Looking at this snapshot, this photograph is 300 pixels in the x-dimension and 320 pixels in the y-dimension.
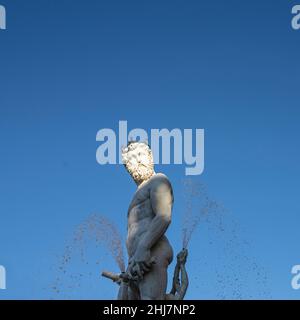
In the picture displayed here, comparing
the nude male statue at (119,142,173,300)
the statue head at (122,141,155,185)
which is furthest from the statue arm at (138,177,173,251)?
the statue head at (122,141,155,185)

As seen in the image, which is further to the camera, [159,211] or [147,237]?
[159,211]

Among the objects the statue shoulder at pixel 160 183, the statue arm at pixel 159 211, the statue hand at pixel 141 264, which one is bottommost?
the statue hand at pixel 141 264

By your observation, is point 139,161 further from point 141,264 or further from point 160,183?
point 141,264

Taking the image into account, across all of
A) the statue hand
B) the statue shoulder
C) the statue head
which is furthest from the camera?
the statue head

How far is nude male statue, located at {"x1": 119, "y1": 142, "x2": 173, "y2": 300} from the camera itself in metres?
13.5

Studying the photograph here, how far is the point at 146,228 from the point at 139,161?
114cm

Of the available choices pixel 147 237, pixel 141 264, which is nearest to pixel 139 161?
pixel 147 237

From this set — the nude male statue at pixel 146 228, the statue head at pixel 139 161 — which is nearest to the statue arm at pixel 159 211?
the nude male statue at pixel 146 228

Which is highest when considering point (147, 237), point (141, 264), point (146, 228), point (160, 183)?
point (160, 183)

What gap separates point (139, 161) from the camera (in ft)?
46.6

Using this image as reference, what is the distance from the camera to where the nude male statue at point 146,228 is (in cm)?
1348

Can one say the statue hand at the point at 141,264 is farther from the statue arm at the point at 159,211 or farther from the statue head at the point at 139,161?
the statue head at the point at 139,161

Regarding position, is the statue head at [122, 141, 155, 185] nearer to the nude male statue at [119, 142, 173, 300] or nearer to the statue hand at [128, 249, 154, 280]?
the nude male statue at [119, 142, 173, 300]
